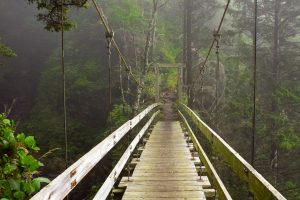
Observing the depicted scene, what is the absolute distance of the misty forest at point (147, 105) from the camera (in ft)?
14.5

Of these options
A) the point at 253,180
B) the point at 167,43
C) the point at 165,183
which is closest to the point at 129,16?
the point at 167,43

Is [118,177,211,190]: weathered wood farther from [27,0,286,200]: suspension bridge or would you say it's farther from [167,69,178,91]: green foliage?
[167,69,178,91]: green foliage

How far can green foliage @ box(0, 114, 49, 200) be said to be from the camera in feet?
8.75

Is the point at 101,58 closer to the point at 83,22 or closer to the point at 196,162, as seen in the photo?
the point at 83,22


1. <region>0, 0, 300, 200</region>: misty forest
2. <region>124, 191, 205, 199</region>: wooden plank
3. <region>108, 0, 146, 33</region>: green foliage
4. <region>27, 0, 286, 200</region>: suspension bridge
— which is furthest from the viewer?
<region>108, 0, 146, 33</region>: green foliage

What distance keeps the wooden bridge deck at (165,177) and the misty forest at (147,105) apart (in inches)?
0.9

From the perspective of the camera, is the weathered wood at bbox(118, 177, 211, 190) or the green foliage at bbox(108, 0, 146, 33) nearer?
the weathered wood at bbox(118, 177, 211, 190)

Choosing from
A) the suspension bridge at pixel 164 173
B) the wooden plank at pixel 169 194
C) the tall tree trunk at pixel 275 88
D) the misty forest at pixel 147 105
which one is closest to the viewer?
the suspension bridge at pixel 164 173

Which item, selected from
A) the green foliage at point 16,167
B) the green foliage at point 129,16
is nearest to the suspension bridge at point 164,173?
the green foliage at point 16,167

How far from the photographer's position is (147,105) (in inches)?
828

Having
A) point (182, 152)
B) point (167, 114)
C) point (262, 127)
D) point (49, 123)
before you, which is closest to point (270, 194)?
point (182, 152)

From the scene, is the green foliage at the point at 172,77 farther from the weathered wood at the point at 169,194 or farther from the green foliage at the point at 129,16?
the weathered wood at the point at 169,194

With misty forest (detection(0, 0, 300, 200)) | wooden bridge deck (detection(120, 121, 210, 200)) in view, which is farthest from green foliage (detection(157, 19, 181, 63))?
wooden bridge deck (detection(120, 121, 210, 200))

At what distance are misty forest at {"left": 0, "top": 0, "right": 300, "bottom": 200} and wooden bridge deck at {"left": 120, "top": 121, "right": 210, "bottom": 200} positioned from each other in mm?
22
